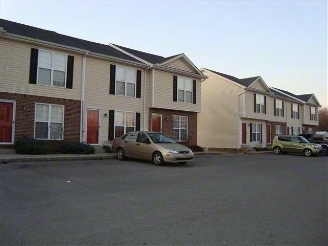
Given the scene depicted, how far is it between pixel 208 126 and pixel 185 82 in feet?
33.4

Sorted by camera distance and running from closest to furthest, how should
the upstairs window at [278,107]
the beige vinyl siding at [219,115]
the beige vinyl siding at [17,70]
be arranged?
the beige vinyl siding at [17,70]
the beige vinyl siding at [219,115]
the upstairs window at [278,107]

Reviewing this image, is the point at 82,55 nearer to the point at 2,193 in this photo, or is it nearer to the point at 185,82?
the point at 185,82

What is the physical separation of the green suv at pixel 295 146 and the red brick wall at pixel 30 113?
57.2 feet

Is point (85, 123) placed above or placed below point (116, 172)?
above

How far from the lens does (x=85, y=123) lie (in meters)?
18.8

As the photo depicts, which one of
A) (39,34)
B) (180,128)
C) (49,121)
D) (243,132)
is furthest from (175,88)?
(243,132)

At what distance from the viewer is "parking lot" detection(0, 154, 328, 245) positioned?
4746mm

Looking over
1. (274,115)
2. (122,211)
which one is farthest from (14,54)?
(274,115)

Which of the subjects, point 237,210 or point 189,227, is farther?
point 237,210

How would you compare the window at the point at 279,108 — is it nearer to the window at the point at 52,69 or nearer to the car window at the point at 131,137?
the car window at the point at 131,137

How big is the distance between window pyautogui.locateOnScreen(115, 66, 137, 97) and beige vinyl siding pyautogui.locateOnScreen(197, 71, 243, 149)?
Result: 13.5m

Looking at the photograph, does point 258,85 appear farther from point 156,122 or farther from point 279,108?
point 156,122

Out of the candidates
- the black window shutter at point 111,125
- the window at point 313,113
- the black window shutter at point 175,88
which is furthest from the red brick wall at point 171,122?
the window at point 313,113

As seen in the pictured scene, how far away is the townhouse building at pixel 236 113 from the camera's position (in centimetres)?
3100
